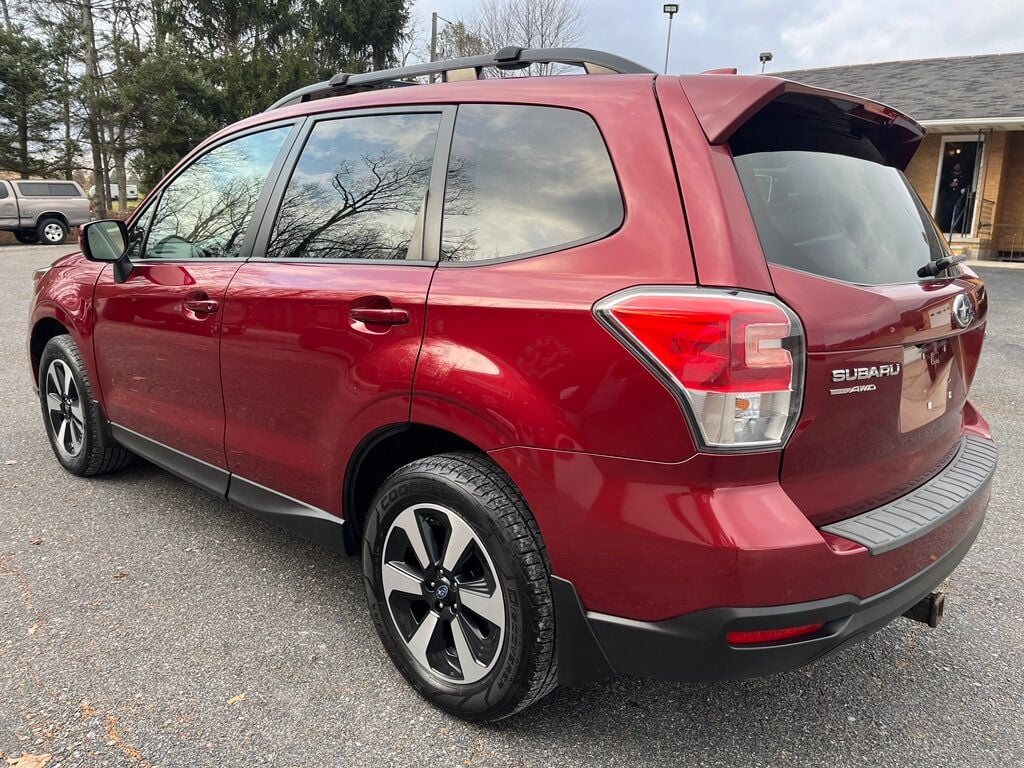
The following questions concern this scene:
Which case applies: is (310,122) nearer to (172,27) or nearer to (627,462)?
(627,462)

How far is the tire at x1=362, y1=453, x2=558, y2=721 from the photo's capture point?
6.23 ft

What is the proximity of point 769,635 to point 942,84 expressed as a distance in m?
20.3

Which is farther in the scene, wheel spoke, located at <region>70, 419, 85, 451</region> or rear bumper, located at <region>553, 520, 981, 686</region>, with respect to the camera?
wheel spoke, located at <region>70, 419, 85, 451</region>

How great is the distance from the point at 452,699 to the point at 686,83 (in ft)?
5.88

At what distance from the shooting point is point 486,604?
200 centimetres

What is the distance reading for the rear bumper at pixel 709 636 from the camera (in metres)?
1.64

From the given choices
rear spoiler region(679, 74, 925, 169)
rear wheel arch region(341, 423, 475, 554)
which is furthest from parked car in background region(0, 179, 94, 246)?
rear spoiler region(679, 74, 925, 169)

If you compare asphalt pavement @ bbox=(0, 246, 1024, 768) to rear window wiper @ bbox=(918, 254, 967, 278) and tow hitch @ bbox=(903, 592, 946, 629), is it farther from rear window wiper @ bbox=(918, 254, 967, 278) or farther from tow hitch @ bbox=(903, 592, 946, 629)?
rear window wiper @ bbox=(918, 254, 967, 278)

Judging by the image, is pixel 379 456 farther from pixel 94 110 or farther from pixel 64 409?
pixel 94 110

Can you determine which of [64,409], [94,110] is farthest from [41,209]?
[64,409]

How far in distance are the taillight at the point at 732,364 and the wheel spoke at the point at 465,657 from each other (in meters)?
0.94

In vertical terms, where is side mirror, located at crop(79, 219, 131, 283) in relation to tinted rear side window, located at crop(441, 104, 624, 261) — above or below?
below

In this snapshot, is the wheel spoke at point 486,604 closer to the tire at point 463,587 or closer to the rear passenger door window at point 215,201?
the tire at point 463,587

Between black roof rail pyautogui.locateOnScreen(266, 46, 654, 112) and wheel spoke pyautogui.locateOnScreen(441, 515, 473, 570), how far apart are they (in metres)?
1.32
